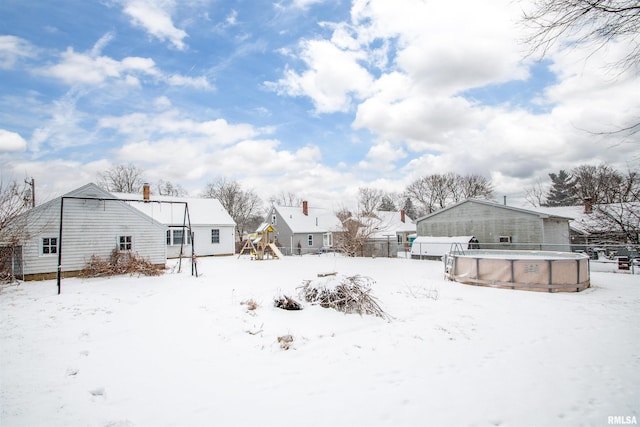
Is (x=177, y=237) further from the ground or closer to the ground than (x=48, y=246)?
further from the ground

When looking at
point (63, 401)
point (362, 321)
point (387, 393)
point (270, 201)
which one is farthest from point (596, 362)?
point (270, 201)

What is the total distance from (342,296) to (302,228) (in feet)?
88.9

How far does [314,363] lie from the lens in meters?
5.12

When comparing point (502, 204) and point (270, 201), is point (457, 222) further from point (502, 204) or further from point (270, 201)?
point (270, 201)

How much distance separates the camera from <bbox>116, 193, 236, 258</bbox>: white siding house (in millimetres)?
23656

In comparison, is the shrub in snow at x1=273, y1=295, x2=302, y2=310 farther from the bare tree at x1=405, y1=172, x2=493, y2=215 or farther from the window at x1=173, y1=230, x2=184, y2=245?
the bare tree at x1=405, y1=172, x2=493, y2=215

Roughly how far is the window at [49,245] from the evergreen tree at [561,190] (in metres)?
56.0

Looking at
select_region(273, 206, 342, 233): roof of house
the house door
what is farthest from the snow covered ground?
select_region(273, 206, 342, 233): roof of house

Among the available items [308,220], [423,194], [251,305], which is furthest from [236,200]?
[251,305]

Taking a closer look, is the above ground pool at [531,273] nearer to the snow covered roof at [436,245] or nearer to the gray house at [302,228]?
the snow covered roof at [436,245]

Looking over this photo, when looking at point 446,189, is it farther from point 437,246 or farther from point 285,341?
point 285,341

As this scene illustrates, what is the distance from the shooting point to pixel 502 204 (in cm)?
2261

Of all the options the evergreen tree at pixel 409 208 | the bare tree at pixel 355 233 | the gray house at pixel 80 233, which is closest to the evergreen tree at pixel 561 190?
the evergreen tree at pixel 409 208

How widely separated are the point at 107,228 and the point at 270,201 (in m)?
51.1
